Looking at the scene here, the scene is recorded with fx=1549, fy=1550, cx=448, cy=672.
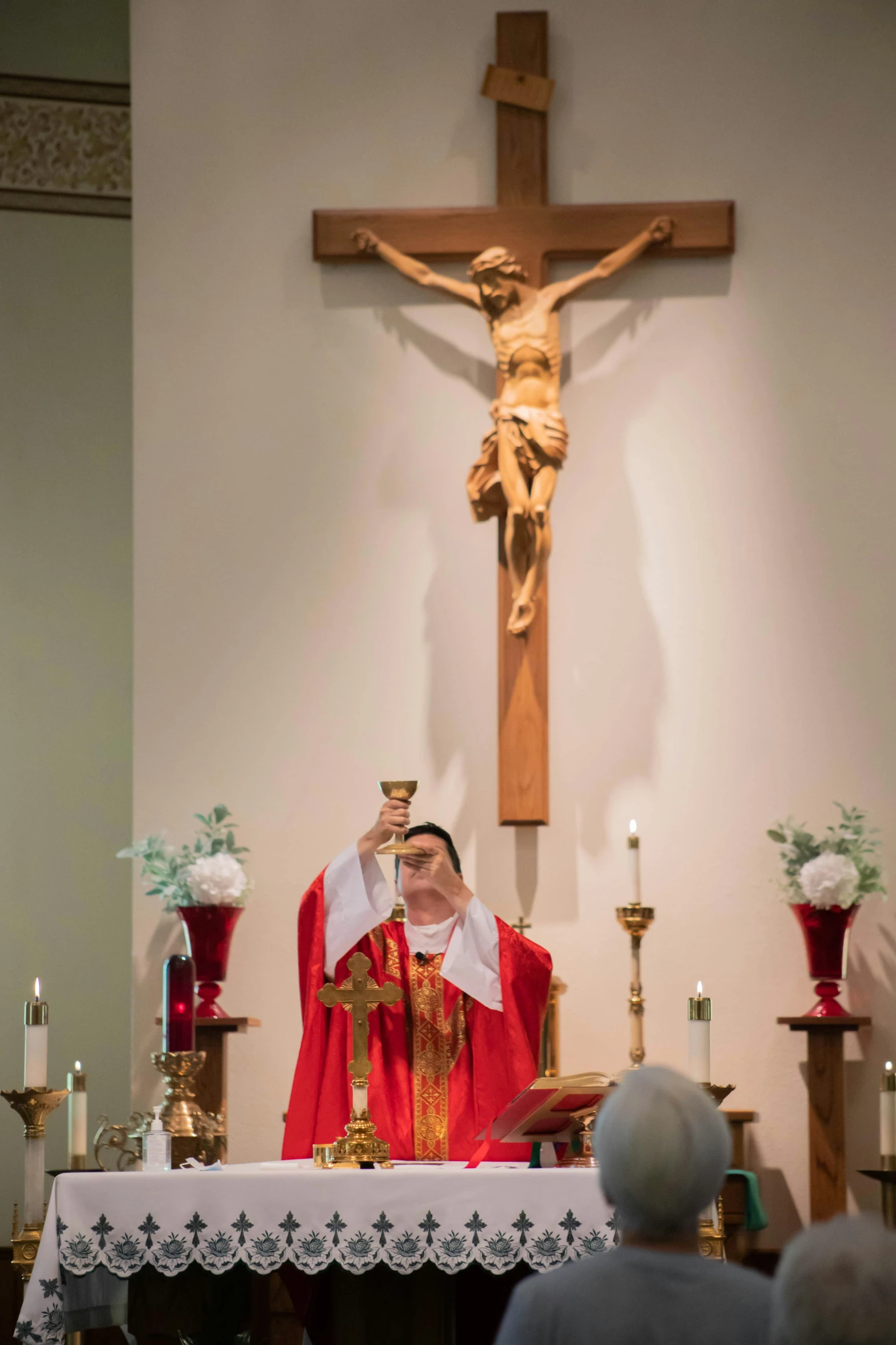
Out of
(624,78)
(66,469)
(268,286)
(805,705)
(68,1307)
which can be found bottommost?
(68,1307)

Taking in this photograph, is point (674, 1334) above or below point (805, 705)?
below

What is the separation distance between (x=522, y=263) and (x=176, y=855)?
263 centimetres

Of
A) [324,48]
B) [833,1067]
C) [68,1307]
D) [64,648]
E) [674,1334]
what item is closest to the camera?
[674,1334]

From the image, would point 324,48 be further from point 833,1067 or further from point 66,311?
point 833,1067

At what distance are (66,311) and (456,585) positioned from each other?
7.71 ft

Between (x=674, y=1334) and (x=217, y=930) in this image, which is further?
(x=217, y=930)

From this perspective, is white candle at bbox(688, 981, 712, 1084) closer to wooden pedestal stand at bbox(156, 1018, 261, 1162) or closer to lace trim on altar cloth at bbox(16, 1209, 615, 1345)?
lace trim on altar cloth at bbox(16, 1209, 615, 1345)

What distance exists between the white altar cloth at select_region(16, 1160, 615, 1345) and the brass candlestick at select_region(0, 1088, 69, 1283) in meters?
0.45

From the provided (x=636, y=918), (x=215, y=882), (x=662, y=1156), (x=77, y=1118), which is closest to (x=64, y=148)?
(x=215, y=882)

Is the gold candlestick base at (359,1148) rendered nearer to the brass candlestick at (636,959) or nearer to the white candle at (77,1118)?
the white candle at (77,1118)

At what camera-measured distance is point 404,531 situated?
19.9 feet

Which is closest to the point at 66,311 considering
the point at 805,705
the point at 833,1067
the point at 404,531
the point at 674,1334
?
the point at 404,531

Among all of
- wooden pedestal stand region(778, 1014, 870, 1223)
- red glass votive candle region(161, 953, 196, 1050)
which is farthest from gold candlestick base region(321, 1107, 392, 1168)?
wooden pedestal stand region(778, 1014, 870, 1223)

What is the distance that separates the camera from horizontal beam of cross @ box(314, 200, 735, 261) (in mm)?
6020
